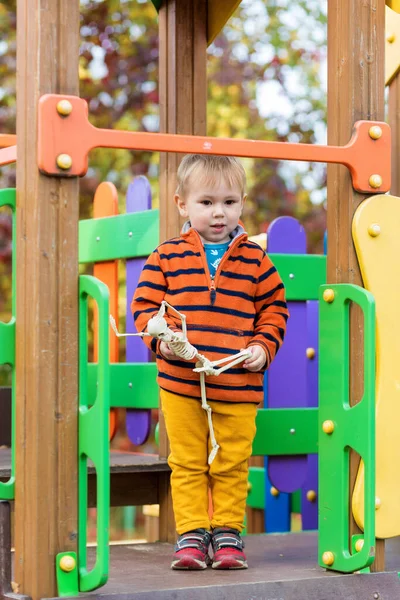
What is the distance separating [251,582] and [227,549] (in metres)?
0.30

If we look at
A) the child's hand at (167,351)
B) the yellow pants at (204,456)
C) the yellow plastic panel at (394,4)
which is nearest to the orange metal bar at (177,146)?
the child's hand at (167,351)

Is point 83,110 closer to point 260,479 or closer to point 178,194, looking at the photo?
point 178,194

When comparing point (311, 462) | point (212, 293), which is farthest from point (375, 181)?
point (311, 462)

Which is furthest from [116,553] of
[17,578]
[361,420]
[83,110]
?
[83,110]

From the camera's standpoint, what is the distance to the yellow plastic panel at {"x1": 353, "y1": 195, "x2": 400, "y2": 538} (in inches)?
127

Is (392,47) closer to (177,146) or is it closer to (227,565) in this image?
(177,146)

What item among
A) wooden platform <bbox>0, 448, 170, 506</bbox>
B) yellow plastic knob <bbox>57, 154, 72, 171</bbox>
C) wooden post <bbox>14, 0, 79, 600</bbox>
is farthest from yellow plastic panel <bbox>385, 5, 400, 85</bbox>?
yellow plastic knob <bbox>57, 154, 72, 171</bbox>

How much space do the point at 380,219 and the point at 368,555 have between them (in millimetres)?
1002

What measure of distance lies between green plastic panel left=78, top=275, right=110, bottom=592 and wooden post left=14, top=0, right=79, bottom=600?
0.07 feet

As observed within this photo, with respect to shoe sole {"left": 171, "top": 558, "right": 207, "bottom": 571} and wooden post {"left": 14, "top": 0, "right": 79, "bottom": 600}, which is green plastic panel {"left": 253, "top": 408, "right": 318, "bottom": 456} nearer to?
shoe sole {"left": 171, "top": 558, "right": 207, "bottom": 571}

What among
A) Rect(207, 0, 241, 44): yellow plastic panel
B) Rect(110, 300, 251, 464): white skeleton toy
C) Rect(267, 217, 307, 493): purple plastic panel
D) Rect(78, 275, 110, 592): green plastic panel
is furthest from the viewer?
Rect(267, 217, 307, 493): purple plastic panel

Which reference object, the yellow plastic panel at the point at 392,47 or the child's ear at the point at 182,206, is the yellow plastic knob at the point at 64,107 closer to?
the child's ear at the point at 182,206

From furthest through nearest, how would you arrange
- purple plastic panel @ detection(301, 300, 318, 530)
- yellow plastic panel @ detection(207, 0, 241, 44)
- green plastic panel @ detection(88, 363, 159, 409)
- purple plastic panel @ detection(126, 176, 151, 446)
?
purple plastic panel @ detection(301, 300, 318, 530)
purple plastic panel @ detection(126, 176, 151, 446)
green plastic panel @ detection(88, 363, 159, 409)
yellow plastic panel @ detection(207, 0, 241, 44)

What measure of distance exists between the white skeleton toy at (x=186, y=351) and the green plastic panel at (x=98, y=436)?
163mm
